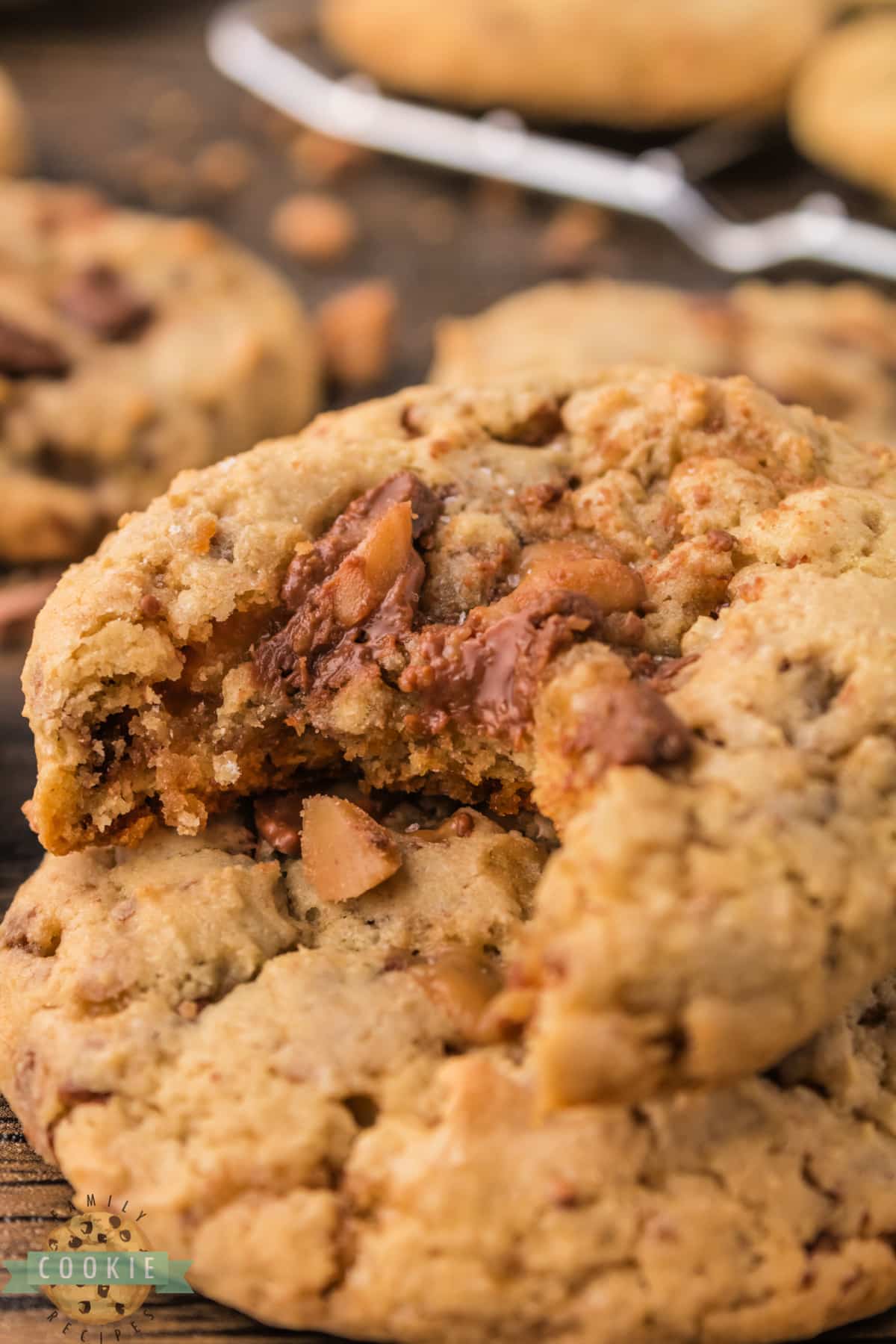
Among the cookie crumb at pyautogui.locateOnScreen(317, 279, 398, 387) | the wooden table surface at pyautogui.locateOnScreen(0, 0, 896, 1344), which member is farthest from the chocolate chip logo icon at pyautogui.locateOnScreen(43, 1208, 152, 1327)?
the wooden table surface at pyautogui.locateOnScreen(0, 0, 896, 1344)

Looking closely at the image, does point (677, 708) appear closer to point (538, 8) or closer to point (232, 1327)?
point (232, 1327)

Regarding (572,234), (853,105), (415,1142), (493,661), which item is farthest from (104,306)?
(415,1142)

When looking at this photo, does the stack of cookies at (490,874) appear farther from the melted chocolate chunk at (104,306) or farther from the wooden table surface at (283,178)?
the wooden table surface at (283,178)

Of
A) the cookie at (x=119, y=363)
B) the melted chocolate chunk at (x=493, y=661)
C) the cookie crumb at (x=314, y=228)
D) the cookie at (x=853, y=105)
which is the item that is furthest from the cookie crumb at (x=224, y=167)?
the melted chocolate chunk at (x=493, y=661)

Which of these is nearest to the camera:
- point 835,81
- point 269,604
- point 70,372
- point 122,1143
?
point 122,1143

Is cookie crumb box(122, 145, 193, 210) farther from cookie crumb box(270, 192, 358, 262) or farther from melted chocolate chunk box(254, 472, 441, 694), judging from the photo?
melted chocolate chunk box(254, 472, 441, 694)

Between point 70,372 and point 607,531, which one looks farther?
point 70,372

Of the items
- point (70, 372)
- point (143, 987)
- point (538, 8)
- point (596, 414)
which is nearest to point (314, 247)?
point (538, 8)
